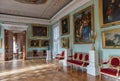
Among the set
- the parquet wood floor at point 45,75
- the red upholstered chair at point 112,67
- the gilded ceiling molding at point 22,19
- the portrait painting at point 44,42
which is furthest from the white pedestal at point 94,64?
the gilded ceiling molding at point 22,19

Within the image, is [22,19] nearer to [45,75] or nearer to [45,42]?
[45,42]

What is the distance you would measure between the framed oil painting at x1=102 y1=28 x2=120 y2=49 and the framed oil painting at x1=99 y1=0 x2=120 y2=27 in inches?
16.7

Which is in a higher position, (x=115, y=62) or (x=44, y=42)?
(x=44, y=42)

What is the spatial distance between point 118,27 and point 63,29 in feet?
20.7

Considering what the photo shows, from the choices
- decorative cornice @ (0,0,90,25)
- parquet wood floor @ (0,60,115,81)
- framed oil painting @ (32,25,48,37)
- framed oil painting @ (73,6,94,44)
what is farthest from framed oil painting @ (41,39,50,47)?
parquet wood floor @ (0,60,115,81)

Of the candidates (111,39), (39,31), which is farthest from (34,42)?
(111,39)

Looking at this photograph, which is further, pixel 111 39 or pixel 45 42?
pixel 45 42

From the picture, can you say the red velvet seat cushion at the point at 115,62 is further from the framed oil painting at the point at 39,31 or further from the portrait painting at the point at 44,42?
the framed oil painting at the point at 39,31

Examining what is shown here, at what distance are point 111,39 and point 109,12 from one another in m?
1.39

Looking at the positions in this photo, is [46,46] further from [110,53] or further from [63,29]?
[110,53]

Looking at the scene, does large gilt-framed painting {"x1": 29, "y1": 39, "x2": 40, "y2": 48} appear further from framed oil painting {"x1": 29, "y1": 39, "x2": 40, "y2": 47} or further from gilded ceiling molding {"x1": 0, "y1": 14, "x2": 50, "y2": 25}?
gilded ceiling molding {"x1": 0, "y1": 14, "x2": 50, "y2": 25}

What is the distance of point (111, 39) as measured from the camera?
5.98 m

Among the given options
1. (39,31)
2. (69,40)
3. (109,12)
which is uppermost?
(39,31)

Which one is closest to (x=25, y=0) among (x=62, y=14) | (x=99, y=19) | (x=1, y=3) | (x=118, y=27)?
(x=1, y=3)
